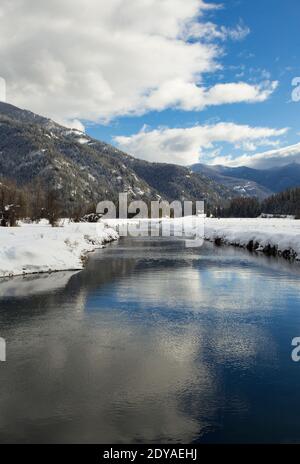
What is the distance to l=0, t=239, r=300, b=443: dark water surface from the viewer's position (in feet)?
29.7

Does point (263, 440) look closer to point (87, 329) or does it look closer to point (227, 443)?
point (227, 443)

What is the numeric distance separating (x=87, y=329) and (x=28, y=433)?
7.77 metres

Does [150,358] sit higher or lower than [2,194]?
lower

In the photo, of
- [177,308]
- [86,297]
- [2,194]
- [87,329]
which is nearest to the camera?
[87,329]

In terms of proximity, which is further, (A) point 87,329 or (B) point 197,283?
(B) point 197,283

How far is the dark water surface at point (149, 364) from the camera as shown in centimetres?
904

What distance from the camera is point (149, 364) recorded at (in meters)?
12.7

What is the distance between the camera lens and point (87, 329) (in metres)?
16.4

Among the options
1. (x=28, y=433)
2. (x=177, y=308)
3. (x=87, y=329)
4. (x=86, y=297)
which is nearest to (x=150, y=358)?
(x=87, y=329)
